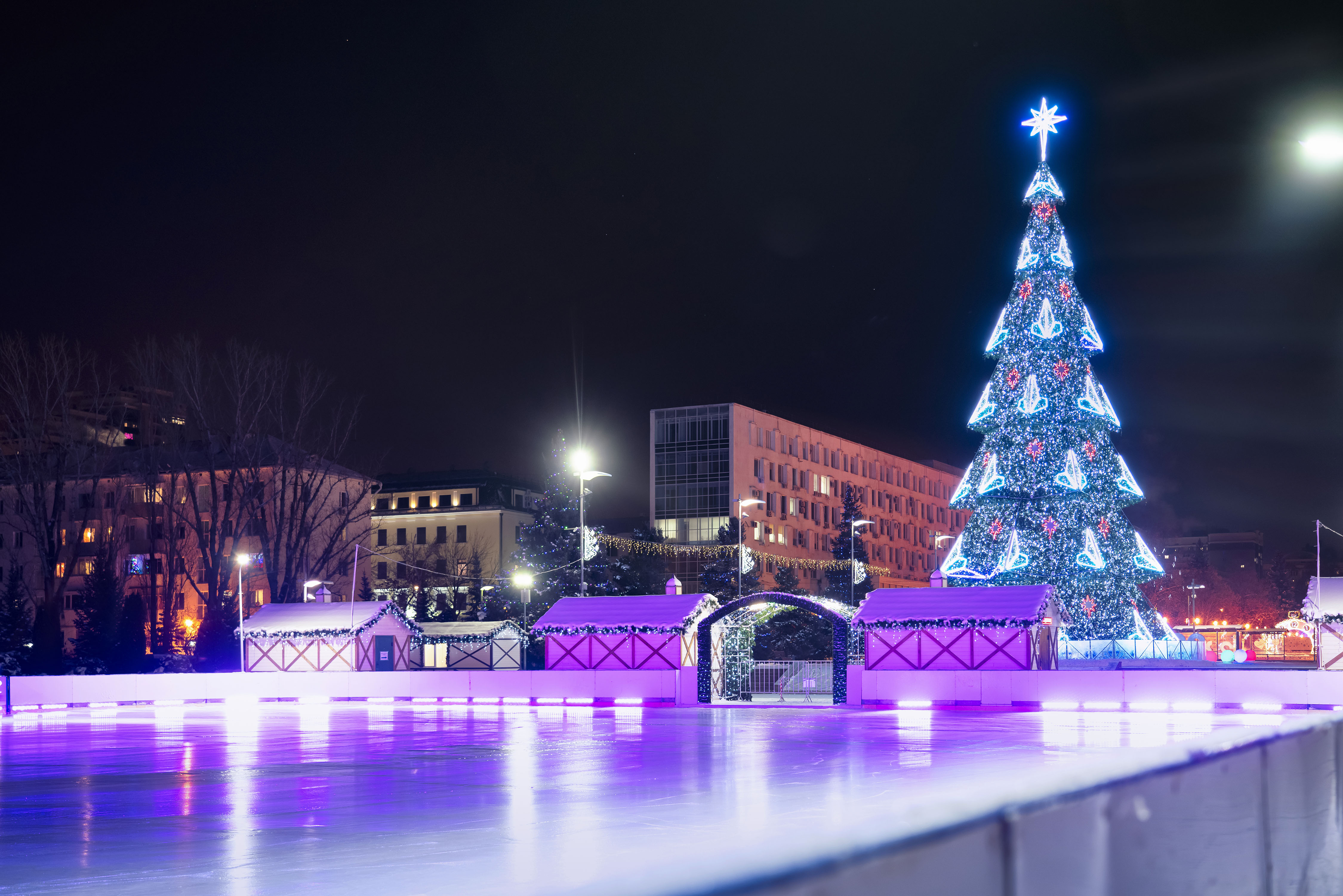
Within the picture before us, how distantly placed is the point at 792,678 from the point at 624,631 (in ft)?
27.0

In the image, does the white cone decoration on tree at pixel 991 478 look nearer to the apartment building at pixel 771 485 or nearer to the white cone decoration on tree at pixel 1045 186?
the white cone decoration on tree at pixel 1045 186

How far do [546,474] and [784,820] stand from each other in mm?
59247

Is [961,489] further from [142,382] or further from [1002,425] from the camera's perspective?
[142,382]

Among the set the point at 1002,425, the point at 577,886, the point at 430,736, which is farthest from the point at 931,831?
the point at 1002,425

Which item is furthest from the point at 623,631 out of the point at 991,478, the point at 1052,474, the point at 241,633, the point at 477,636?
the point at 477,636

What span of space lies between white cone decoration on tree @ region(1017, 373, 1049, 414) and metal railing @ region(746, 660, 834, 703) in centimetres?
1184

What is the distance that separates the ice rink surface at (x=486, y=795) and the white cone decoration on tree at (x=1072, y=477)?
1409 centimetres

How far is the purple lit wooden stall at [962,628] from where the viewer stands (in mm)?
40719

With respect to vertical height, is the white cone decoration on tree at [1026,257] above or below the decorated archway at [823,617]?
above

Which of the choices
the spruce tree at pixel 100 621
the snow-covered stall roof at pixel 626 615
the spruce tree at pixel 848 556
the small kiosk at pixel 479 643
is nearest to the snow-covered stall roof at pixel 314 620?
the small kiosk at pixel 479 643

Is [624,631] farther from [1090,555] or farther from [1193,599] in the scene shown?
[1193,599]

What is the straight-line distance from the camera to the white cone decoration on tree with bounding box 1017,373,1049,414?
→ 4684 centimetres

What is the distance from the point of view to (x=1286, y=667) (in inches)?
2250

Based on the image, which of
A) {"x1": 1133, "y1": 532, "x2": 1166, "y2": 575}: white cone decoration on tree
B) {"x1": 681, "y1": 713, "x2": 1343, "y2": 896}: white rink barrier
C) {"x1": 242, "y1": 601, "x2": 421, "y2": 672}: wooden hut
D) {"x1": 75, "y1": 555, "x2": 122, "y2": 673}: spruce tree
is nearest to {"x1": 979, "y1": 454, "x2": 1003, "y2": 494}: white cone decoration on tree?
{"x1": 1133, "y1": 532, "x2": 1166, "y2": 575}: white cone decoration on tree
